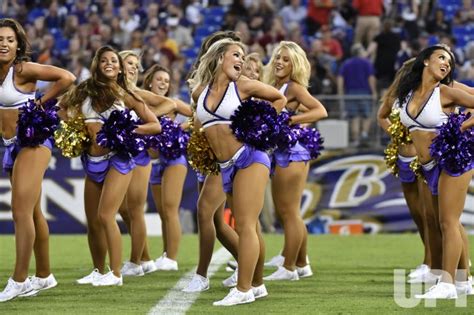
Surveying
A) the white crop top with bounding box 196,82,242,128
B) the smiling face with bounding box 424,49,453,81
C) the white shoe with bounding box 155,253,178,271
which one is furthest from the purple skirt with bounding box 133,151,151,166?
the smiling face with bounding box 424,49,453,81

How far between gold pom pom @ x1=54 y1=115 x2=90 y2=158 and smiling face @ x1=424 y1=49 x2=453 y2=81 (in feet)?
7.73

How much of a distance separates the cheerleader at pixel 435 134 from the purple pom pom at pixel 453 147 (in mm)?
38

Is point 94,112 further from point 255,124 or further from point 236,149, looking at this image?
point 255,124

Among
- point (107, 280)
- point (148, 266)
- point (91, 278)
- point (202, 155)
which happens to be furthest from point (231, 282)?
point (148, 266)

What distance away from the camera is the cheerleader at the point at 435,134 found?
23.7 ft

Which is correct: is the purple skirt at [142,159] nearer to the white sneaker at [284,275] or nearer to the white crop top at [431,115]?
the white sneaker at [284,275]

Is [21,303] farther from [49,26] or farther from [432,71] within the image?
[49,26]

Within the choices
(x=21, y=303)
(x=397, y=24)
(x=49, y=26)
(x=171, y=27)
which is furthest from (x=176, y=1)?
(x=21, y=303)

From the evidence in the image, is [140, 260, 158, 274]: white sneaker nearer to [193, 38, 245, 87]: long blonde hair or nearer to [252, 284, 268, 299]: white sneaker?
[252, 284, 268, 299]: white sneaker

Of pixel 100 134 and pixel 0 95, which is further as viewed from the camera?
pixel 100 134

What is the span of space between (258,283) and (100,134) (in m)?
1.52

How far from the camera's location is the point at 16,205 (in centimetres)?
726

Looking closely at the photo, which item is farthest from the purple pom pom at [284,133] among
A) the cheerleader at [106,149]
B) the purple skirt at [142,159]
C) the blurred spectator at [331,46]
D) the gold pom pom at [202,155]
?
the blurred spectator at [331,46]

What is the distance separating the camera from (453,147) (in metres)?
7.12
